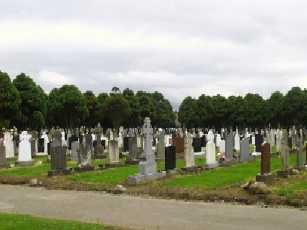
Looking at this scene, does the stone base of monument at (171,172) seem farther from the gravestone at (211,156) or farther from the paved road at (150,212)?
the paved road at (150,212)

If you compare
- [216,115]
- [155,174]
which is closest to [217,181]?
[155,174]

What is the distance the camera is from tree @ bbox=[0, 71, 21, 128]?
148ft

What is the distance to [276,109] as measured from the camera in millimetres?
84500

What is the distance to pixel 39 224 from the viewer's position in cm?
1093

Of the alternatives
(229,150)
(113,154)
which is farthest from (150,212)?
(229,150)

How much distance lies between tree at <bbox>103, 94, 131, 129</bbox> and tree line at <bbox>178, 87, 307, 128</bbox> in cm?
2337

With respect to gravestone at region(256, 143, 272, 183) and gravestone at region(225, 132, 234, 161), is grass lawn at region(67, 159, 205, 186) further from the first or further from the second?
gravestone at region(256, 143, 272, 183)

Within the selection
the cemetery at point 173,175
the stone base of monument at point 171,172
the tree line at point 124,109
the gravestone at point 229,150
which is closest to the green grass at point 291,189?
the cemetery at point 173,175

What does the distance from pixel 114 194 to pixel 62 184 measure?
2.83 metres

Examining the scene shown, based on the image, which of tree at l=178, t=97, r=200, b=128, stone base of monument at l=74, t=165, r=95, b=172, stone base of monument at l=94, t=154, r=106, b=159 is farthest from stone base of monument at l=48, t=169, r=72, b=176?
tree at l=178, t=97, r=200, b=128

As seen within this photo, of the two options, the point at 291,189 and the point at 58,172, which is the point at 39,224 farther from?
the point at 58,172

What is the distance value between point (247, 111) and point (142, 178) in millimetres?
74008

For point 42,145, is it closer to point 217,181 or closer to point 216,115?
point 217,181

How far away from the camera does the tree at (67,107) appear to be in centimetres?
6800
